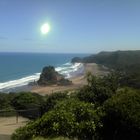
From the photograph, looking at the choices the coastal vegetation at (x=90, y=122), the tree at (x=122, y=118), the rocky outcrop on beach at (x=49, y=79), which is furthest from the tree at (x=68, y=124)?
the rocky outcrop on beach at (x=49, y=79)

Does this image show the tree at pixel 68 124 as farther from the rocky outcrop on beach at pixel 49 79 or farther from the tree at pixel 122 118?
the rocky outcrop on beach at pixel 49 79

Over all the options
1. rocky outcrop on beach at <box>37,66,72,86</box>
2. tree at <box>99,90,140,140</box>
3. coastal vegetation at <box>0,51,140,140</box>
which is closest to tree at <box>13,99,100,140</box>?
coastal vegetation at <box>0,51,140,140</box>

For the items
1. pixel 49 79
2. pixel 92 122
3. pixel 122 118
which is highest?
pixel 122 118

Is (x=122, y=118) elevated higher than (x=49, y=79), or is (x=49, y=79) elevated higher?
(x=122, y=118)

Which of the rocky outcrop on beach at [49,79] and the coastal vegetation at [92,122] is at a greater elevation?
the coastal vegetation at [92,122]

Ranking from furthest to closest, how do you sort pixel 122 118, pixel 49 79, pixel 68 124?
pixel 49 79 → pixel 122 118 → pixel 68 124

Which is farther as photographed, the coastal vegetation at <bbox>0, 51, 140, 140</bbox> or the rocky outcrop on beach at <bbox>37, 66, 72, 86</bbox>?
the rocky outcrop on beach at <bbox>37, 66, 72, 86</bbox>

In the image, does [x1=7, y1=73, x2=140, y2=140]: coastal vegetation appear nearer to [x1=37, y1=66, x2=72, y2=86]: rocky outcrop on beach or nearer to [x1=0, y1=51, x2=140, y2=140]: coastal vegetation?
[x1=0, y1=51, x2=140, y2=140]: coastal vegetation

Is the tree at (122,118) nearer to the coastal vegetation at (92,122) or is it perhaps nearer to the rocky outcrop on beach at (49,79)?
the coastal vegetation at (92,122)

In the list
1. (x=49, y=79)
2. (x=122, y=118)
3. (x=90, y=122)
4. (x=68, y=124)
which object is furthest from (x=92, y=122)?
(x=49, y=79)

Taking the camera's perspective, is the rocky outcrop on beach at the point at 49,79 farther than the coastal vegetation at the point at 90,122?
Yes

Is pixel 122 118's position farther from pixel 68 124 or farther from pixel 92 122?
pixel 68 124

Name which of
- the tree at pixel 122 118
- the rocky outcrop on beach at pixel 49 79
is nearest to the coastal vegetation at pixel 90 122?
the tree at pixel 122 118

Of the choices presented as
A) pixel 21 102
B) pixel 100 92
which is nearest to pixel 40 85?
pixel 21 102
